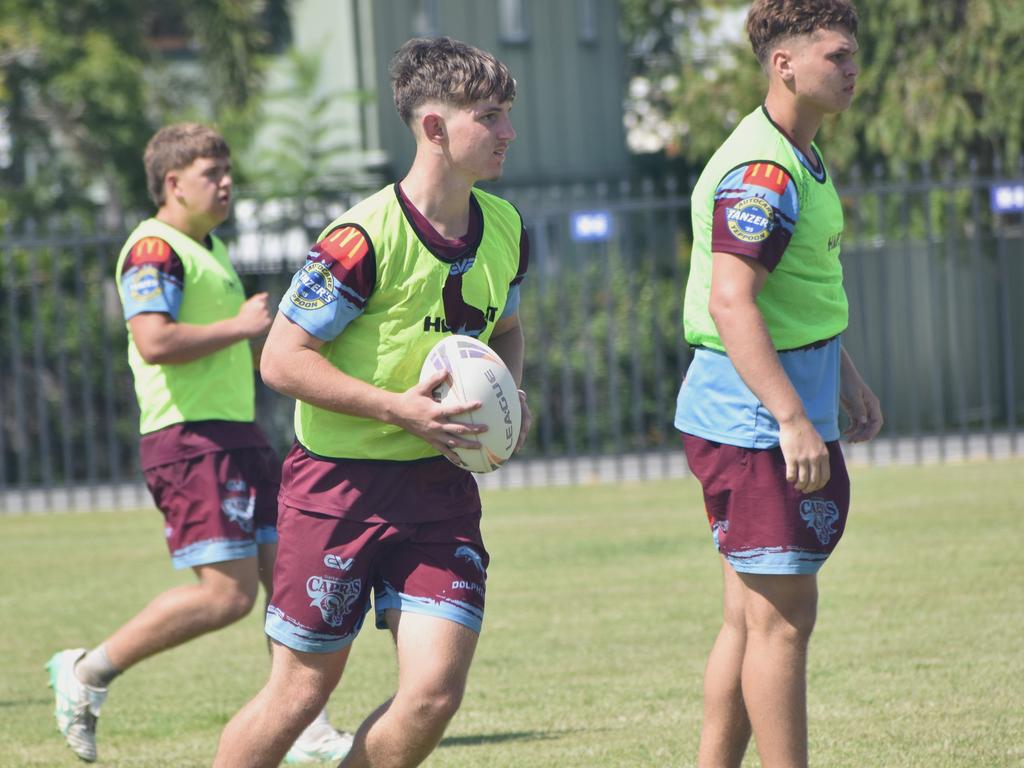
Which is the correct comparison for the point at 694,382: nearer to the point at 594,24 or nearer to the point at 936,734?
the point at 936,734

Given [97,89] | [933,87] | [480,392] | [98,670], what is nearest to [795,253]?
[480,392]

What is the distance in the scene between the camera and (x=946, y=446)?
1639 centimetres

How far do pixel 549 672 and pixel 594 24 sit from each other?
2247 centimetres

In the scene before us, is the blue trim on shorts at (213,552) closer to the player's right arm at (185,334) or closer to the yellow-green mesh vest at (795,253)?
the player's right arm at (185,334)

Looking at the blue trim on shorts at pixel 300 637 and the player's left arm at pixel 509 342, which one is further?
the player's left arm at pixel 509 342

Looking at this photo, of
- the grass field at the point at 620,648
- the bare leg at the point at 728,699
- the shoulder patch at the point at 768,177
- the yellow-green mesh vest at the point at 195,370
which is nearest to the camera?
the shoulder patch at the point at 768,177

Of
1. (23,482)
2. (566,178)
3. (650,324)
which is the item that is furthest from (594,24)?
(23,482)

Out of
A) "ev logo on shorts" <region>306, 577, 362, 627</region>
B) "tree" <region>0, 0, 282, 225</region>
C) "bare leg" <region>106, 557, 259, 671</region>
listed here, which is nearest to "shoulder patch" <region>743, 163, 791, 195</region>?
"ev logo on shorts" <region>306, 577, 362, 627</region>

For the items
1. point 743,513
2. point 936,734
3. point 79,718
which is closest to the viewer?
point 743,513

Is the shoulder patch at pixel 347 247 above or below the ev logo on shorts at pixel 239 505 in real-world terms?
above

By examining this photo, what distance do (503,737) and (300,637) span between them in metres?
2.04

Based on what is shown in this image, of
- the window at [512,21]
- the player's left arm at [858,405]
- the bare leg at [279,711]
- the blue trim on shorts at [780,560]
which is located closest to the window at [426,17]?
the window at [512,21]

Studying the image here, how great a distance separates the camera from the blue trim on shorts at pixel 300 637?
12.6ft

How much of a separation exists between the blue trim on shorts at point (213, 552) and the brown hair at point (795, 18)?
2615 mm
